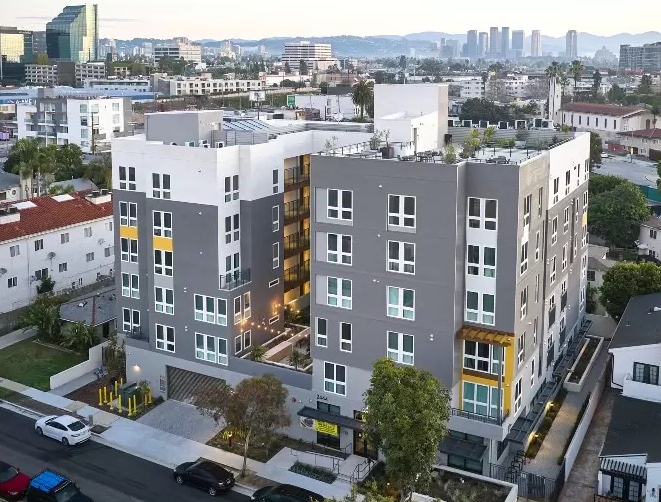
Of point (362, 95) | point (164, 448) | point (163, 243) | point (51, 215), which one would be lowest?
point (164, 448)

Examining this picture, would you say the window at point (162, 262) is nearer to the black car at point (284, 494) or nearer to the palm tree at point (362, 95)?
the black car at point (284, 494)

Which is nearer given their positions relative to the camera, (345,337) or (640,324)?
(345,337)

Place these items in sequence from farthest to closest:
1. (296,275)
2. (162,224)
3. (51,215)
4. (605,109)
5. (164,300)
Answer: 1. (605,109)
2. (51,215)
3. (296,275)
4. (164,300)
5. (162,224)

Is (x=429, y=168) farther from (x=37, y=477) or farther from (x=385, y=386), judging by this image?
(x=37, y=477)

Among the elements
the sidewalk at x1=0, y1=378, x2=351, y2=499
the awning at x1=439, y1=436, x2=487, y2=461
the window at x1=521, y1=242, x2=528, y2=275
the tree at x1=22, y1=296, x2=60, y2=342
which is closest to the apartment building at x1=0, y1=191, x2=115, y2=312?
the tree at x1=22, y1=296, x2=60, y2=342

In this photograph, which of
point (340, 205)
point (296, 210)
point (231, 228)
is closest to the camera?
point (340, 205)

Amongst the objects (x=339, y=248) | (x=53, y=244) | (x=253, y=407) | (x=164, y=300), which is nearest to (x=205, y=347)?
(x=164, y=300)

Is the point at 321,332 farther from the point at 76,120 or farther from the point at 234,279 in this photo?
the point at 76,120

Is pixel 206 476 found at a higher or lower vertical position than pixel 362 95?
lower

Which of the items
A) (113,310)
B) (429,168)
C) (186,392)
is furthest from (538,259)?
(113,310)
